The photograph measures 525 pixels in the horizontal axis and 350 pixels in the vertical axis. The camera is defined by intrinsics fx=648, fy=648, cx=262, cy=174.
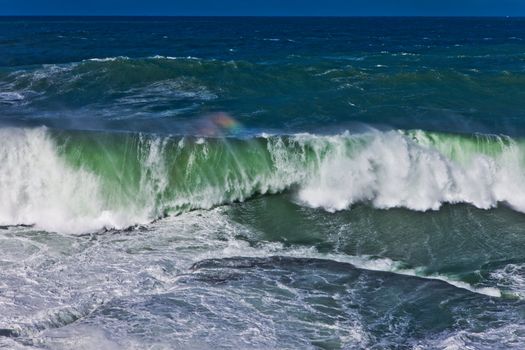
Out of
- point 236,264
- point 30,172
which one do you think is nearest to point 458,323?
point 236,264

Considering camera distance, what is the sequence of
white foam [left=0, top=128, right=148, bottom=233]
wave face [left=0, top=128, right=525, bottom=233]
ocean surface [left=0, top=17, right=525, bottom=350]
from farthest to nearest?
wave face [left=0, top=128, right=525, bottom=233], white foam [left=0, top=128, right=148, bottom=233], ocean surface [left=0, top=17, right=525, bottom=350]

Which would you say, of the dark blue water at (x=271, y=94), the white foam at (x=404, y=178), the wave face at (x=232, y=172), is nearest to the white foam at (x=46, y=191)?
the wave face at (x=232, y=172)

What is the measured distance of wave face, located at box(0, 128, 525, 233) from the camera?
1324 cm

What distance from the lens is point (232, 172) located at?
14172mm

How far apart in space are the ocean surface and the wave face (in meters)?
0.04

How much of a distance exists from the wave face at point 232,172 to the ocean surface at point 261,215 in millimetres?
40

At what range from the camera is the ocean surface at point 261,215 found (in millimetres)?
8414

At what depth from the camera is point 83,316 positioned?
27.6ft

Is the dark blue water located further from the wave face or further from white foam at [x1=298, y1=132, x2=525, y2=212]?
white foam at [x1=298, y1=132, x2=525, y2=212]

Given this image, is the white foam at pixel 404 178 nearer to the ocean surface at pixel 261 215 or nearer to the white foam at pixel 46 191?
the ocean surface at pixel 261 215

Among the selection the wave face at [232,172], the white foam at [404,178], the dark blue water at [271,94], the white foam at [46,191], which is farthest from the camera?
the dark blue water at [271,94]

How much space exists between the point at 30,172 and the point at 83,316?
589cm

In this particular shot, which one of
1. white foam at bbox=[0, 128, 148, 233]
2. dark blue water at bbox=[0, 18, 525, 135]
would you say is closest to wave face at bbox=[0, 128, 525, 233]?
white foam at bbox=[0, 128, 148, 233]

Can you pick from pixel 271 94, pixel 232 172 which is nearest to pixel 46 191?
pixel 232 172
